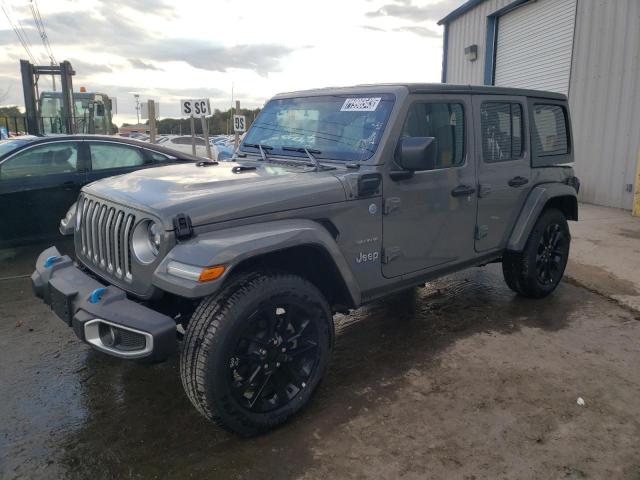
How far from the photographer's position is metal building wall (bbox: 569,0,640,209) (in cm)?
945

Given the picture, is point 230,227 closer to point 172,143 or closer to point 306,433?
point 306,433

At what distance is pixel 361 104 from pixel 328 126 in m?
0.27

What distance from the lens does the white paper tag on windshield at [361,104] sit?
11.1 feet

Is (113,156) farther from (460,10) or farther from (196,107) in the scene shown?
(460,10)

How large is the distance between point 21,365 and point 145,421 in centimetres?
130

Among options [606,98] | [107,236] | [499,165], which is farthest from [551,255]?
[606,98]

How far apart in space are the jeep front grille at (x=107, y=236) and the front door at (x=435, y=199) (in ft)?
5.01

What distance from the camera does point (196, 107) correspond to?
12.1 meters

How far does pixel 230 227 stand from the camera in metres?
2.59

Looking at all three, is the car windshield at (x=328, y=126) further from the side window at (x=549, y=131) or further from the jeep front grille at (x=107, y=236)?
the side window at (x=549, y=131)

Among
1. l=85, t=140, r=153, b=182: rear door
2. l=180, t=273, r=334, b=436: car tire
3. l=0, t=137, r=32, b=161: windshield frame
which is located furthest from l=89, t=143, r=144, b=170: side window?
l=180, t=273, r=334, b=436: car tire

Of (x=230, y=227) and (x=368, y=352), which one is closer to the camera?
(x=230, y=227)

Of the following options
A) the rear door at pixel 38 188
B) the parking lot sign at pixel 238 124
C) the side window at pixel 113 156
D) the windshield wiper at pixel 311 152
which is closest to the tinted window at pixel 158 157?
the side window at pixel 113 156

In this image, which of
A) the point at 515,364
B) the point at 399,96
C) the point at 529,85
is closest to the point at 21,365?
the point at 399,96
